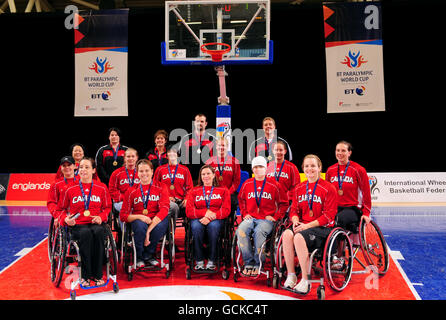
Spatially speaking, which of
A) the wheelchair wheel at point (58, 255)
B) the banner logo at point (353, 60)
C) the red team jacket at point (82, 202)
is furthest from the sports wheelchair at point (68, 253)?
the banner logo at point (353, 60)

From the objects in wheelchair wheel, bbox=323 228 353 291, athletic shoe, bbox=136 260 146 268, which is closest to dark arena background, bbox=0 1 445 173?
wheelchair wheel, bbox=323 228 353 291

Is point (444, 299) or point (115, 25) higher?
point (115, 25)

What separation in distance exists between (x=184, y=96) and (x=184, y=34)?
3356 millimetres

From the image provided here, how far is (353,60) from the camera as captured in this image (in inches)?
267

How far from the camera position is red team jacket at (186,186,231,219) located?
3688 millimetres

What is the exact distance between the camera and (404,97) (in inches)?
313

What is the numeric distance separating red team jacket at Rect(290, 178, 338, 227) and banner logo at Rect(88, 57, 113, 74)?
5109mm

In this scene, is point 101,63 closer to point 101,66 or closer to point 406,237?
point 101,66

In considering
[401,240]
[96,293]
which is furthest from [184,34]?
[401,240]

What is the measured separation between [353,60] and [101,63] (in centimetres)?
468

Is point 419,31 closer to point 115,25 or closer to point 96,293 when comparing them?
point 115,25

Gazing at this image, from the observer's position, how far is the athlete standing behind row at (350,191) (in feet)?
12.1

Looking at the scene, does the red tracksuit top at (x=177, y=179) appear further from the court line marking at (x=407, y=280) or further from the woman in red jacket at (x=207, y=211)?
the court line marking at (x=407, y=280)

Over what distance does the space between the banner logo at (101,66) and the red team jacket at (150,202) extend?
4.18 metres
